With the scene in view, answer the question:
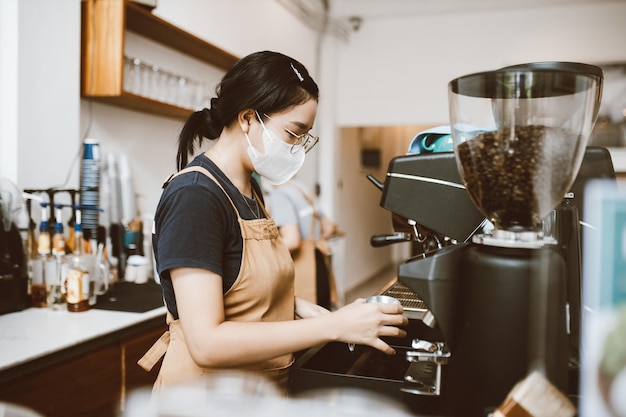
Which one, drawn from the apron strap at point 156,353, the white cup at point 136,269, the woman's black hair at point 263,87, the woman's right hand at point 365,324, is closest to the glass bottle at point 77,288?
the white cup at point 136,269

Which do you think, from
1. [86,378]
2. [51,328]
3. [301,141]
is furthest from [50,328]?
[301,141]

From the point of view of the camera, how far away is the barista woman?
107 centimetres

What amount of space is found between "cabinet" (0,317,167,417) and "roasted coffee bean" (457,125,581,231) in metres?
1.38

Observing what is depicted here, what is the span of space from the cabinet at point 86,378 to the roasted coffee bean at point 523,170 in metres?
1.38

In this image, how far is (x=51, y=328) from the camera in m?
1.84

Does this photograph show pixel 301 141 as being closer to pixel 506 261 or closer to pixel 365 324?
pixel 365 324

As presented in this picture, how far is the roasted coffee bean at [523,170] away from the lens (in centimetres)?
85

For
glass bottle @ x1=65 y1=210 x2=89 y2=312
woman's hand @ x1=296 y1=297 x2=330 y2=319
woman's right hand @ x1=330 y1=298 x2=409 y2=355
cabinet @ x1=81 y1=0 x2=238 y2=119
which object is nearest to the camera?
woman's right hand @ x1=330 y1=298 x2=409 y2=355

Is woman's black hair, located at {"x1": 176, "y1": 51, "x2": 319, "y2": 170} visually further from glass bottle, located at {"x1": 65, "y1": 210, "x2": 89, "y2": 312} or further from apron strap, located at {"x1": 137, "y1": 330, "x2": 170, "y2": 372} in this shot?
glass bottle, located at {"x1": 65, "y1": 210, "x2": 89, "y2": 312}

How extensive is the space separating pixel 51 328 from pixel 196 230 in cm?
107

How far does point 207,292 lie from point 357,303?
31cm

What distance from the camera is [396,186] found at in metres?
1.25

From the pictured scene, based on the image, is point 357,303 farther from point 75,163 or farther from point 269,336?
point 75,163

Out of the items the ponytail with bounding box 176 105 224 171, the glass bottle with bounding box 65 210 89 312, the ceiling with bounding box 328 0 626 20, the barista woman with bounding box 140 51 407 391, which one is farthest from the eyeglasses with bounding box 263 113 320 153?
the ceiling with bounding box 328 0 626 20
